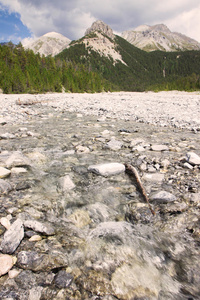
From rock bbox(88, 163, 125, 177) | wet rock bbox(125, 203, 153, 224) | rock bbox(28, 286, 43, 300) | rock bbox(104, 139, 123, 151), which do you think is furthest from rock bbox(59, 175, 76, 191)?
rock bbox(104, 139, 123, 151)

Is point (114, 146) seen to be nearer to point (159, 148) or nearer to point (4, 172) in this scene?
point (159, 148)

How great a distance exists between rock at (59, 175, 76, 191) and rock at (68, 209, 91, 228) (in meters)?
0.67

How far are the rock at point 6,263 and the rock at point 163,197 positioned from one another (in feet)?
7.41

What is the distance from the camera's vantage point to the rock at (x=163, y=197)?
2986 millimetres

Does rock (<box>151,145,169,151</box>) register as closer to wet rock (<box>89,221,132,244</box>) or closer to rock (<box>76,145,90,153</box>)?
rock (<box>76,145,90,153</box>)

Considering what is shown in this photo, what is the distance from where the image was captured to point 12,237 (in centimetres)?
206

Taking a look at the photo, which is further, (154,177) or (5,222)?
(154,177)

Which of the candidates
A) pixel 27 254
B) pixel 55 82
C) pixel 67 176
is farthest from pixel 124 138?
pixel 55 82

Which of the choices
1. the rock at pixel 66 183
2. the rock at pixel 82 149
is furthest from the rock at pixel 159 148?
the rock at pixel 66 183

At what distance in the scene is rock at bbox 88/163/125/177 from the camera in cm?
385

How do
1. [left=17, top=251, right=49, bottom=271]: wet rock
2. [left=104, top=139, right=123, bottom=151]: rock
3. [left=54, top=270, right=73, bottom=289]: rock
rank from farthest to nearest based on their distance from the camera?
[left=104, top=139, right=123, bottom=151]: rock, [left=17, top=251, right=49, bottom=271]: wet rock, [left=54, top=270, right=73, bottom=289]: rock

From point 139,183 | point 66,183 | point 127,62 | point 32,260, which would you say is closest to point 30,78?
point 66,183

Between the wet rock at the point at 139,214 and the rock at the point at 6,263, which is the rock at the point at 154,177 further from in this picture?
the rock at the point at 6,263

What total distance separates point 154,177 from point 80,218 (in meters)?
1.91
